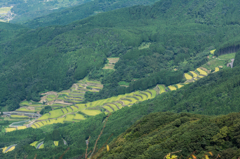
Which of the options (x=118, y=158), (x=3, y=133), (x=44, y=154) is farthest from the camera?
(x=3, y=133)

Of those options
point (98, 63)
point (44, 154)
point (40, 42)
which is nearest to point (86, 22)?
point (40, 42)

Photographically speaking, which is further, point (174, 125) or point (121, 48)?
point (121, 48)

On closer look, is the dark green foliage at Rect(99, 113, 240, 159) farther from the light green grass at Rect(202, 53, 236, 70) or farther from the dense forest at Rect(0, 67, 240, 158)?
the light green grass at Rect(202, 53, 236, 70)

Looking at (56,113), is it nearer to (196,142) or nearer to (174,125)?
(174,125)

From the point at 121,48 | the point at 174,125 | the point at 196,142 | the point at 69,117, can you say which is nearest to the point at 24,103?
the point at 69,117

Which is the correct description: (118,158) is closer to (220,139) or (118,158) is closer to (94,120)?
(220,139)

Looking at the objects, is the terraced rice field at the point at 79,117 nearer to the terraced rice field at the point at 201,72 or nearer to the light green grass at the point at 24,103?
the light green grass at the point at 24,103

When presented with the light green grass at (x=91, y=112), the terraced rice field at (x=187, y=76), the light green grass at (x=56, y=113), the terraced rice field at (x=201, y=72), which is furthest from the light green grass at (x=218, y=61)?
the light green grass at (x=56, y=113)
